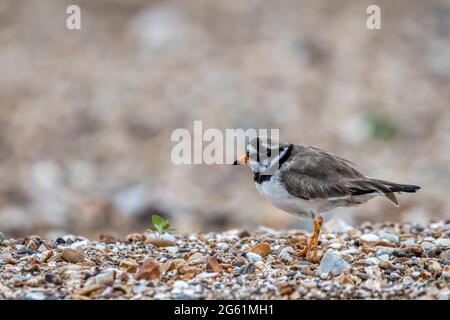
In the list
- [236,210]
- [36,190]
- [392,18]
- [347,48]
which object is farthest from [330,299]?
[392,18]

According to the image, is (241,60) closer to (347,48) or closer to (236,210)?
(347,48)

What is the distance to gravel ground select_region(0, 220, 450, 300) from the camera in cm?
599

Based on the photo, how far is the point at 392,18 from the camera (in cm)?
1873

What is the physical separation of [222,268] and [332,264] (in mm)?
931

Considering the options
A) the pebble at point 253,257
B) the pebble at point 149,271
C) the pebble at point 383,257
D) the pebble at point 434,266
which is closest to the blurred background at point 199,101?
the pebble at point 383,257

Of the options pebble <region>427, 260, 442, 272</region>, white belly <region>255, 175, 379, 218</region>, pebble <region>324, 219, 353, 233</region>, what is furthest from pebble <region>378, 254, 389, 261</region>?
pebble <region>324, 219, 353, 233</region>

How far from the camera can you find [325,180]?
7266mm

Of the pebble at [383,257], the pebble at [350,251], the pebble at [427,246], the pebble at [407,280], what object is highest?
the pebble at [427,246]

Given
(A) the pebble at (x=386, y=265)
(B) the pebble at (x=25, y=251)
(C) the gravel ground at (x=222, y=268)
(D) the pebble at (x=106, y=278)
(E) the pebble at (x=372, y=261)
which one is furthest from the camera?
(B) the pebble at (x=25, y=251)

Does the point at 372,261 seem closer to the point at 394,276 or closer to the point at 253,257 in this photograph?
the point at 394,276

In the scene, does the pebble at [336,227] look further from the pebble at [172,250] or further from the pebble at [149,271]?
the pebble at [149,271]

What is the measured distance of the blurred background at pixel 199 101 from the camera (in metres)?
12.6

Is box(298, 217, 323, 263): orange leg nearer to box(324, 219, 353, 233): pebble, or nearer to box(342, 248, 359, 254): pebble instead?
box(342, 248, 359, 254): pebble

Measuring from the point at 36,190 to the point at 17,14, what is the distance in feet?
23.1
